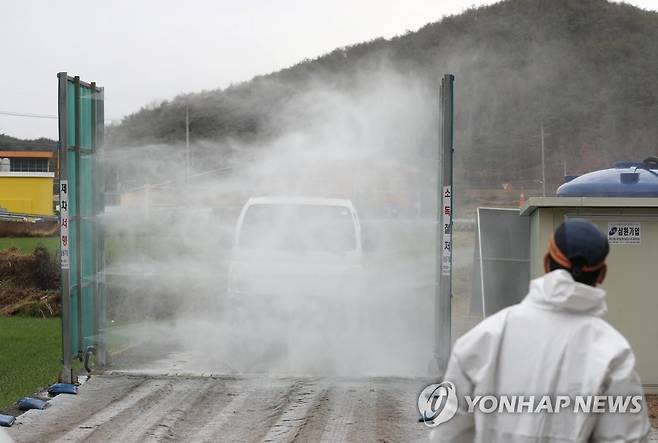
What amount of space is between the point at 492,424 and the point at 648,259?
24.1ft

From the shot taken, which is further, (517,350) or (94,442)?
(94,442)

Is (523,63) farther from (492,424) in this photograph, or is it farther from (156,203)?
(492,424)

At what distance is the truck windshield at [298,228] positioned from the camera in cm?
1191

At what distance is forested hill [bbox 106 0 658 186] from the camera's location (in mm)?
41250

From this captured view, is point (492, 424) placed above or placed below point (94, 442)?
above

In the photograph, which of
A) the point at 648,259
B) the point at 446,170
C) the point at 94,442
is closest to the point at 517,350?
the point at 94,442

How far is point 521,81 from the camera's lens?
3489 inches

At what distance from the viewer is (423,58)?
88.9 m

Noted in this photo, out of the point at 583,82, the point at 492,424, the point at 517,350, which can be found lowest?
the point at 492,424

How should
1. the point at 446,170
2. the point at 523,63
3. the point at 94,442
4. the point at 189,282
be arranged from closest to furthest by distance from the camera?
the point at 94,442 < the point at 446,170 < the point at 189,282 < the point at 523,63
